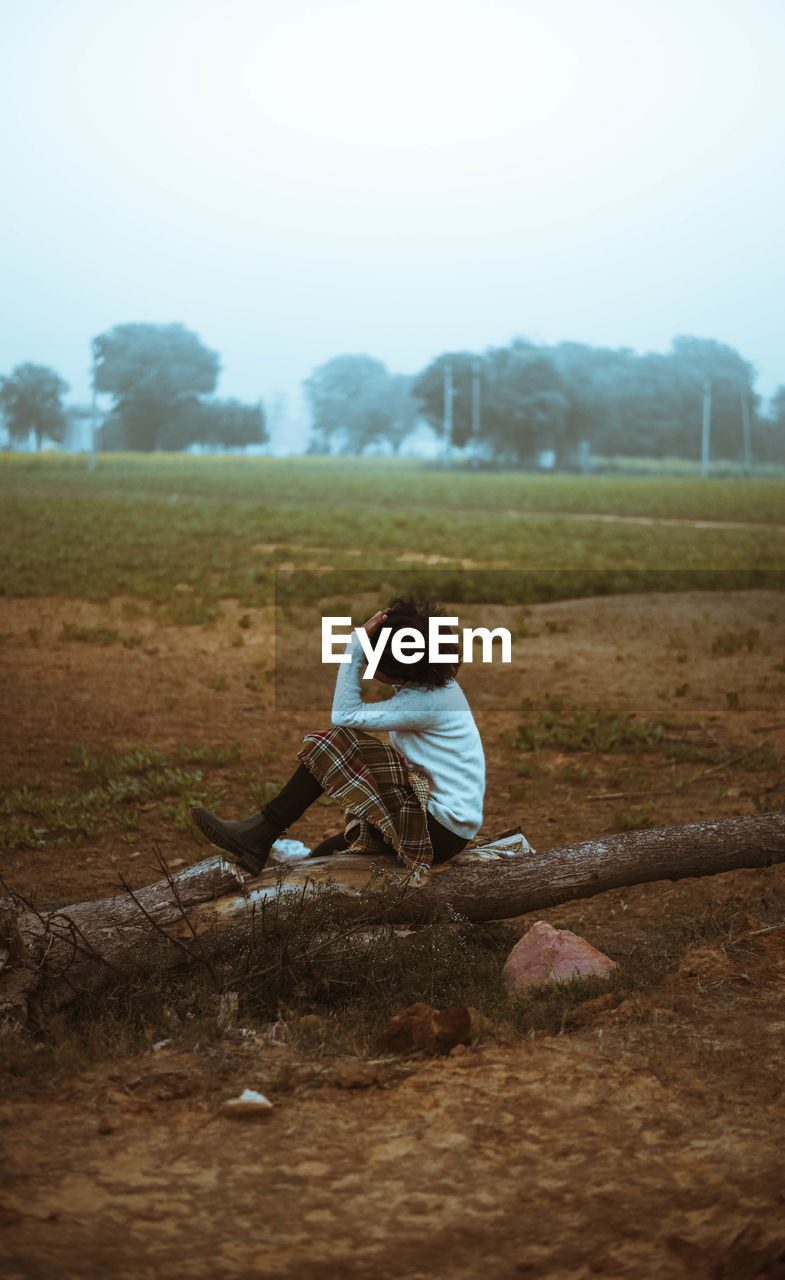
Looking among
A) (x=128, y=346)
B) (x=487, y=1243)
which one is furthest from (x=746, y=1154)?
(x=128, y=346)

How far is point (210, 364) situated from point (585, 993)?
1427 centimetres

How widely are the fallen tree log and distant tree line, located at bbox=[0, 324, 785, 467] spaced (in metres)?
12.8

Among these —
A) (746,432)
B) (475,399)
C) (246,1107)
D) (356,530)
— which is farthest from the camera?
(475,399)

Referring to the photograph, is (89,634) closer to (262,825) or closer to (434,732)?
(262,825)

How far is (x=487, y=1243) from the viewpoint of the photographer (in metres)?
2.22

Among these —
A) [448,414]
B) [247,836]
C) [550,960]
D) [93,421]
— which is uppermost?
[448,414]

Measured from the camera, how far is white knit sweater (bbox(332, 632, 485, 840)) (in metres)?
3.88

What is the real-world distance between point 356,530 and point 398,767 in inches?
509

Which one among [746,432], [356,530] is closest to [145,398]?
[356,530]

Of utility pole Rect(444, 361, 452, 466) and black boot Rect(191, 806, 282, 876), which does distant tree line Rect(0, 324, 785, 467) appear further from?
black boot Rect(191, 806, 282, 876)

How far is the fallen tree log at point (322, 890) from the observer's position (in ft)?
11.5

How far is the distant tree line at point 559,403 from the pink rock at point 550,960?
1490 cm

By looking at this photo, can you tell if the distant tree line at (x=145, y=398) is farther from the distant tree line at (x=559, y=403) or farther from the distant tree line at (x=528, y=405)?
the distant tree line at (x=559, y=403)

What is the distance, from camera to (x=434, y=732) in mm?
3943
